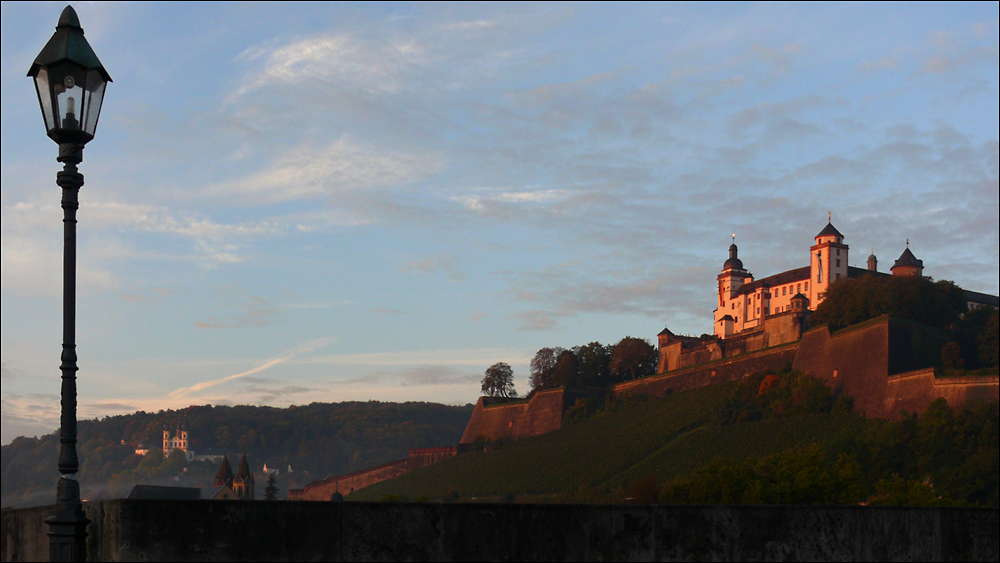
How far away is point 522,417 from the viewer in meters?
93.2

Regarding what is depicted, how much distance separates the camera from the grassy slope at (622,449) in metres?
63.7

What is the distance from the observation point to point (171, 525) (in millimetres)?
6496

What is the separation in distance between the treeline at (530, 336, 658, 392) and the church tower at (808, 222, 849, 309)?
756 inches

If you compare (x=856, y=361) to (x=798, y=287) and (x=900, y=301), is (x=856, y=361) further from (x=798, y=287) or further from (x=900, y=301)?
(x=798, y=287)

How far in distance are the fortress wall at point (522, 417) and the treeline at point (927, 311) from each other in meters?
25.6

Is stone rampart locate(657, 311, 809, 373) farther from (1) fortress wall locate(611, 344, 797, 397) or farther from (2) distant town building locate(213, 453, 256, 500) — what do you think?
(2) distant town building locate(213, 453, 256, 500)

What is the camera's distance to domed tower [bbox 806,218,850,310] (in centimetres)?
7900

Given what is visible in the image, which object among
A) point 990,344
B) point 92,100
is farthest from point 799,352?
point 92,100

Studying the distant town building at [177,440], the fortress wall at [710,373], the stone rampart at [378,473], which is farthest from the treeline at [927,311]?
the distant town building at [177,440]

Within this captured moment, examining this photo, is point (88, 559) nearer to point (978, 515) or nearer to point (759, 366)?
point (978, 515)

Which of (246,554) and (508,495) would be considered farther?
(508,495)

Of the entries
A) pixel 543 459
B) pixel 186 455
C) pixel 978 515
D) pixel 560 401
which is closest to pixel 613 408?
pixel 560 401

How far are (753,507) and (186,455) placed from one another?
17515cm

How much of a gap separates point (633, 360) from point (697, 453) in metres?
28.6
